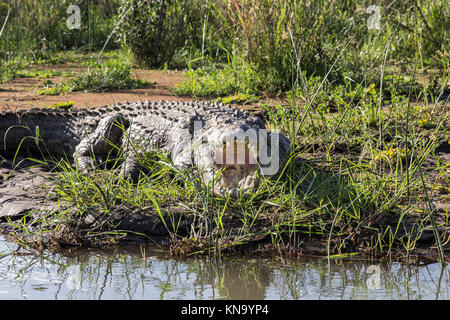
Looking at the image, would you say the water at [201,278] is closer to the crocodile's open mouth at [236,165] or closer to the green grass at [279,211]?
Result: the green grass at [279,211]

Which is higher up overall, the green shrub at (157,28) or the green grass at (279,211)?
the green shrub at (157,28)

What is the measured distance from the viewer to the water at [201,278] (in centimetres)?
313

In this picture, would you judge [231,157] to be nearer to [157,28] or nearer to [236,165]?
[236,165]

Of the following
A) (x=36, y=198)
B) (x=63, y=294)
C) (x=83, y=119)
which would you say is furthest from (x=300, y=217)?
(x=83, y=119)

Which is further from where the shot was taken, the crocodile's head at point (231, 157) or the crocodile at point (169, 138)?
the crocodile at point (169, 138)

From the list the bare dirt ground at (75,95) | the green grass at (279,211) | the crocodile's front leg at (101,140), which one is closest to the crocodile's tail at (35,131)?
the crocodile's front leg at (101,140)

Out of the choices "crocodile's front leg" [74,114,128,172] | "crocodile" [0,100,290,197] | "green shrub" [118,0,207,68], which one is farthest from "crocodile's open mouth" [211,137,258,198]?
"green shrub" [118,0,207,68]

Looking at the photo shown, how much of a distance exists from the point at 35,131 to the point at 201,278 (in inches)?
122

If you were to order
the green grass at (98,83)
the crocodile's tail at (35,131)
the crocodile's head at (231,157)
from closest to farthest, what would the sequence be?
the crocodile's head at (231,157), the crocodile's tail at (35,131), the green grass at (98,83)

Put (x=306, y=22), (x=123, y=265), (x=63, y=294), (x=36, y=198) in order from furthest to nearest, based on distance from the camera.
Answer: (x=306, y=22), (x=36, y=198), (x=123, y=265), (x=63, y=294)

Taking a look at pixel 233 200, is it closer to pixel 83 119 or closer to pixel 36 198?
pixel 36 198

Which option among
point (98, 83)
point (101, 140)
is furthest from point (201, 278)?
point (98, 83)
